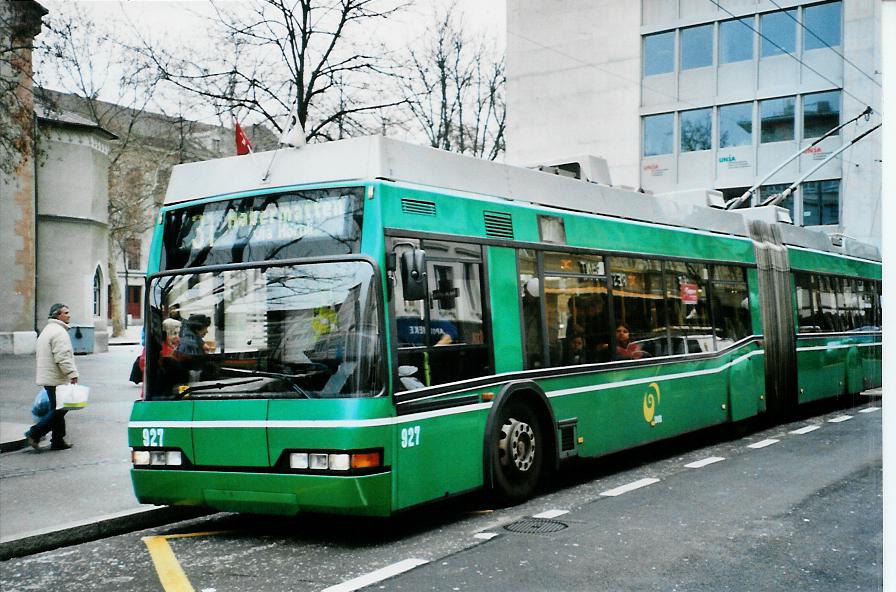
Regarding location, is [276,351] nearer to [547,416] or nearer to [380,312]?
[380,312]

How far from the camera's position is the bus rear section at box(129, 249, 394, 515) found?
6.33 m

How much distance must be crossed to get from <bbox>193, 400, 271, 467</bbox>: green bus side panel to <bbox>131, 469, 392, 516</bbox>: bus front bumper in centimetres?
10

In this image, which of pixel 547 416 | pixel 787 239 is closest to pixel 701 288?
pixel 787 239

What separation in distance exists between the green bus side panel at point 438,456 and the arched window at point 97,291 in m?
29.0

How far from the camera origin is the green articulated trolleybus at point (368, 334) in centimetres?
643

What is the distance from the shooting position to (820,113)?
8.48 metres

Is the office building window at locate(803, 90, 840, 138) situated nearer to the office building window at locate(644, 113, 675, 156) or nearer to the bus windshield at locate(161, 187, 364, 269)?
the office building window at locate(644, 113, 675, 156)

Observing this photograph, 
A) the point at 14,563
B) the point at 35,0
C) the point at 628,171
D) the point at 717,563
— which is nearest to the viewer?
the point at 35,0

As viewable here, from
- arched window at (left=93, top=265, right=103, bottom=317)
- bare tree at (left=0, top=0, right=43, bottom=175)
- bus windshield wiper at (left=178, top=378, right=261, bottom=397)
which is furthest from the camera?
arched window at (left=93, top=265, right=103, bottom=317)

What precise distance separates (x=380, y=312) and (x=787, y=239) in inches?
362

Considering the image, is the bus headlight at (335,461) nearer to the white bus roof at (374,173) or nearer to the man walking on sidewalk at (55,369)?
the white bus roof at (374,173)

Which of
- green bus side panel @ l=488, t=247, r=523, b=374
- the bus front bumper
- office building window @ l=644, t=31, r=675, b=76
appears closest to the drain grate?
the bus front bumper

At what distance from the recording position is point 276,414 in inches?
255

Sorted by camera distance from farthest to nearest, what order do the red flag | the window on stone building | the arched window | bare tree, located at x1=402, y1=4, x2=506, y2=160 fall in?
the window on stone building → the arched window → bare tree, located at x1=402, y1=4, x2=506, y2=160 → the red flag
